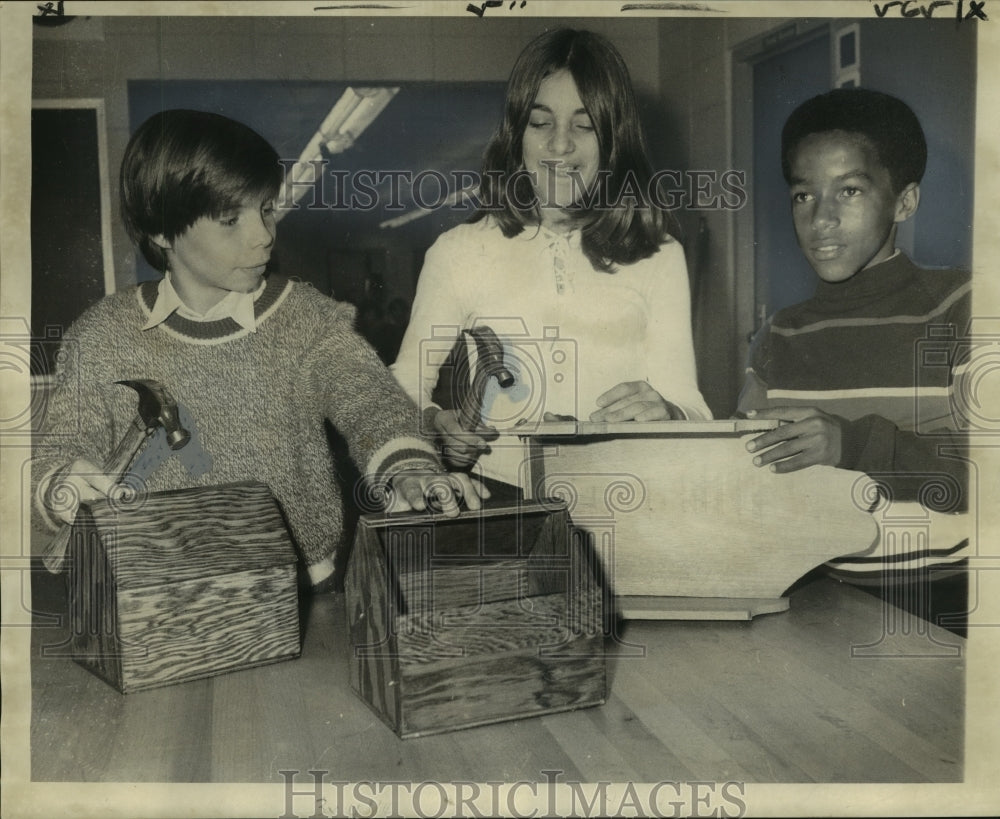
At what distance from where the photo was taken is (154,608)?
4.17 feet

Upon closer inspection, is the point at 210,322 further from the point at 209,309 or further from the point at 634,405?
the point at 634,405

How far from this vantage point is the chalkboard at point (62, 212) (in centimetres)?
154

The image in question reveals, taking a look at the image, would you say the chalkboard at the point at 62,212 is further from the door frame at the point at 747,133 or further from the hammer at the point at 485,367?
the door frame at the point at 747,133

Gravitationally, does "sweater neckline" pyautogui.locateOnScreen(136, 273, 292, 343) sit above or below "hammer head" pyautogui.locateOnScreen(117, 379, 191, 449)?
above

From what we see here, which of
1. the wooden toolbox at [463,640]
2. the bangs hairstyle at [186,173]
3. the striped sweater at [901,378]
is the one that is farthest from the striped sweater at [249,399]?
the striped sweater at [901,378]

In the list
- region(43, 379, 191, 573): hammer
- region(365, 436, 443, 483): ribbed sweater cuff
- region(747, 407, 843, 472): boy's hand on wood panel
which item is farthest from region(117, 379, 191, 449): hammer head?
region(747, 407, 843, 472): boy's hand on wood panel

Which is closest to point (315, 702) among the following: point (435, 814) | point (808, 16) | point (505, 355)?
point (435, 814)

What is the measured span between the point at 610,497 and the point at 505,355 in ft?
0.95

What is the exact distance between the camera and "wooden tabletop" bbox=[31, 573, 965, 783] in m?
1.15

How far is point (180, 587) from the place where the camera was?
1.29 meters

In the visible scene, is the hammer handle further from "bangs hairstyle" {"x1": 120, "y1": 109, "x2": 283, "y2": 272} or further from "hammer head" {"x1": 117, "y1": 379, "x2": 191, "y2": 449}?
"bangs hairstyle" {"x1": 120, "y1": 109, "x2": 283, "y2": 272}

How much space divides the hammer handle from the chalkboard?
6.5 inches

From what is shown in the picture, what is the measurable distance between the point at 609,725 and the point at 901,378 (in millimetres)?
761
